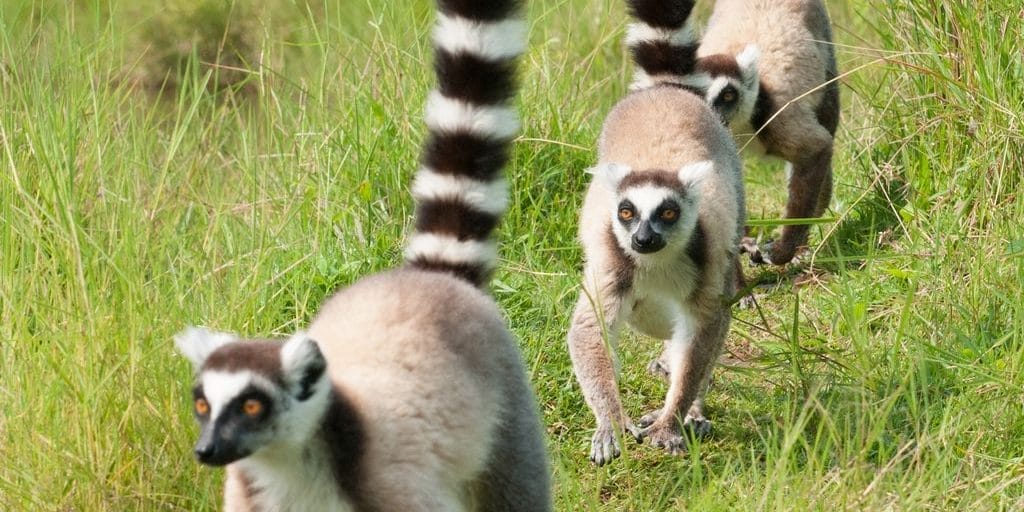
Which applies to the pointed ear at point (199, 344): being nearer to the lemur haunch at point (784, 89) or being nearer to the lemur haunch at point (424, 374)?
the lemur haunch at point (424, 374)

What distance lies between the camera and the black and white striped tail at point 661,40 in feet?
19.1

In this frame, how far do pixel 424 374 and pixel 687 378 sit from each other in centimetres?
182

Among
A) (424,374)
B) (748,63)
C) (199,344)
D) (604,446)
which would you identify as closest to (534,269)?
(604,446)

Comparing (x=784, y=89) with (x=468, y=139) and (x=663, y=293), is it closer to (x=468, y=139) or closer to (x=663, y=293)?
(x=663, y=293)

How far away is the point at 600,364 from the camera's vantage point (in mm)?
4879

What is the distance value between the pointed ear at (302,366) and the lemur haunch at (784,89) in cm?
358

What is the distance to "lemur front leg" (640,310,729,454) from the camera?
16.1ft

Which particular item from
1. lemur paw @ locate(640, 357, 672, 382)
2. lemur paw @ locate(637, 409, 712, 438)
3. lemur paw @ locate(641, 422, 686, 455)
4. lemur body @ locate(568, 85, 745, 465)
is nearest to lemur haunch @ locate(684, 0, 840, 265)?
lemur body @ locate(568, 85, 745, 465)

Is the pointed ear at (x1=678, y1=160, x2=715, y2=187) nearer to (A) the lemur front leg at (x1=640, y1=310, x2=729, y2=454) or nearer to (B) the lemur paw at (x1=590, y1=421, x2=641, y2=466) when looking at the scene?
(A) the lemur front leg at (x1=640, y1=310, x2=729, y2=454)

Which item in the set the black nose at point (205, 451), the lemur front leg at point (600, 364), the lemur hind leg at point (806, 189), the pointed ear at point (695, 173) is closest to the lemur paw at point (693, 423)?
the lemur front leg at point (600, 364)

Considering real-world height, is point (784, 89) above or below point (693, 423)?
above

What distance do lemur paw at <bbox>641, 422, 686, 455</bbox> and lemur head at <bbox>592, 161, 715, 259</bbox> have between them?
642 mm

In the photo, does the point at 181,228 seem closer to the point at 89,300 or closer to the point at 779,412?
the point at 89,300

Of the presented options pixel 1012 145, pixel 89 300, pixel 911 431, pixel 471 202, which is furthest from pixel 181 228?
pixel 1012 145
